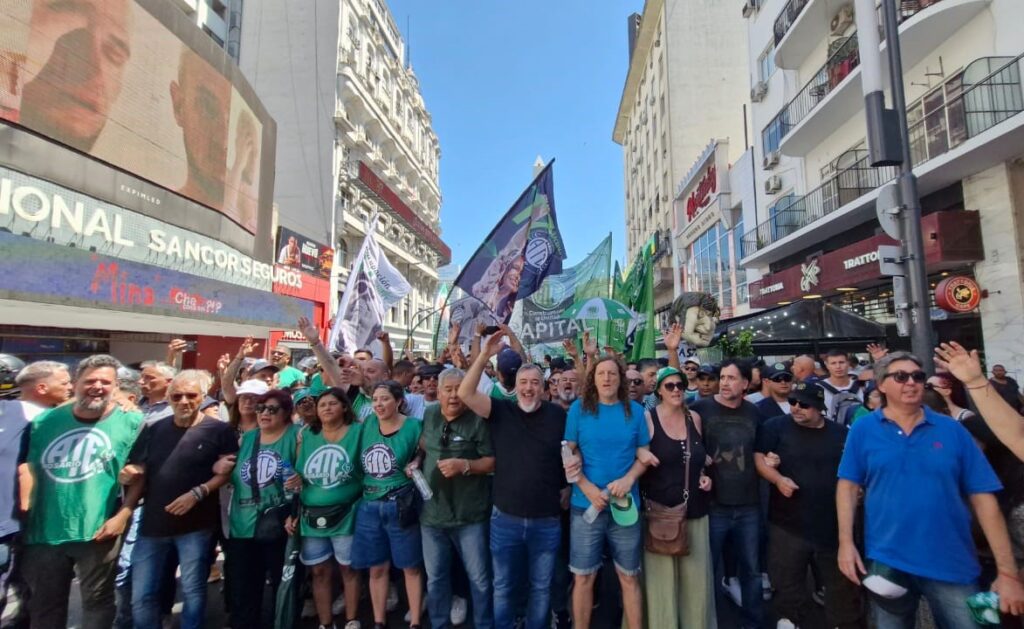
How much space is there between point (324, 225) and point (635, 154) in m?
29.5

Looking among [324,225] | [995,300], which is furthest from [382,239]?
[995,300]

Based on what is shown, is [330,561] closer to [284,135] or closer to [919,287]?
[919,287]

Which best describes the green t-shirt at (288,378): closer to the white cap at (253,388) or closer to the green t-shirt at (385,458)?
the white cap at (253,388)

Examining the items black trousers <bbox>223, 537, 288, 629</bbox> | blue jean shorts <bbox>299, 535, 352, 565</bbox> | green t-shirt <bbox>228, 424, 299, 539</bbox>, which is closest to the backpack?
blue jean shorts <bbox>299, 535, 352, 565</bbox>

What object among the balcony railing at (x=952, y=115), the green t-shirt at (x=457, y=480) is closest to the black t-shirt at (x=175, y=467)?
the green t-shirt at (x=457, y=480)

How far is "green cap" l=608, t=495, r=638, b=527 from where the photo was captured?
3062 mm

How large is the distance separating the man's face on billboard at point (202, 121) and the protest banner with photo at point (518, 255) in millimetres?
14272

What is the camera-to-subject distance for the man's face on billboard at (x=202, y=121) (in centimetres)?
1567

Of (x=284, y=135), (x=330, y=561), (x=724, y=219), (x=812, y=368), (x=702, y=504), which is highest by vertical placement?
(x=284, y=135)

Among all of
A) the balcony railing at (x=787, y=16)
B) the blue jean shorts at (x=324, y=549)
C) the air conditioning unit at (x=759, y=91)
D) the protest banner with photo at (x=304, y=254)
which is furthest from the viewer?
the protest banner with photo at (x=304, y=254)

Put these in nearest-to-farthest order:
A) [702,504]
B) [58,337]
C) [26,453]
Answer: [26,453] < [702,504] < [58,337]

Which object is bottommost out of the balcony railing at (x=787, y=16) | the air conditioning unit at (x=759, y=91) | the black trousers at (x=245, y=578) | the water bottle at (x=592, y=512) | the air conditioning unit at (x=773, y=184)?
the black trousers at (x=245, y=578)

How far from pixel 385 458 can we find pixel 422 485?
33 centimetres

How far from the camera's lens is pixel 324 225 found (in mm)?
28453
